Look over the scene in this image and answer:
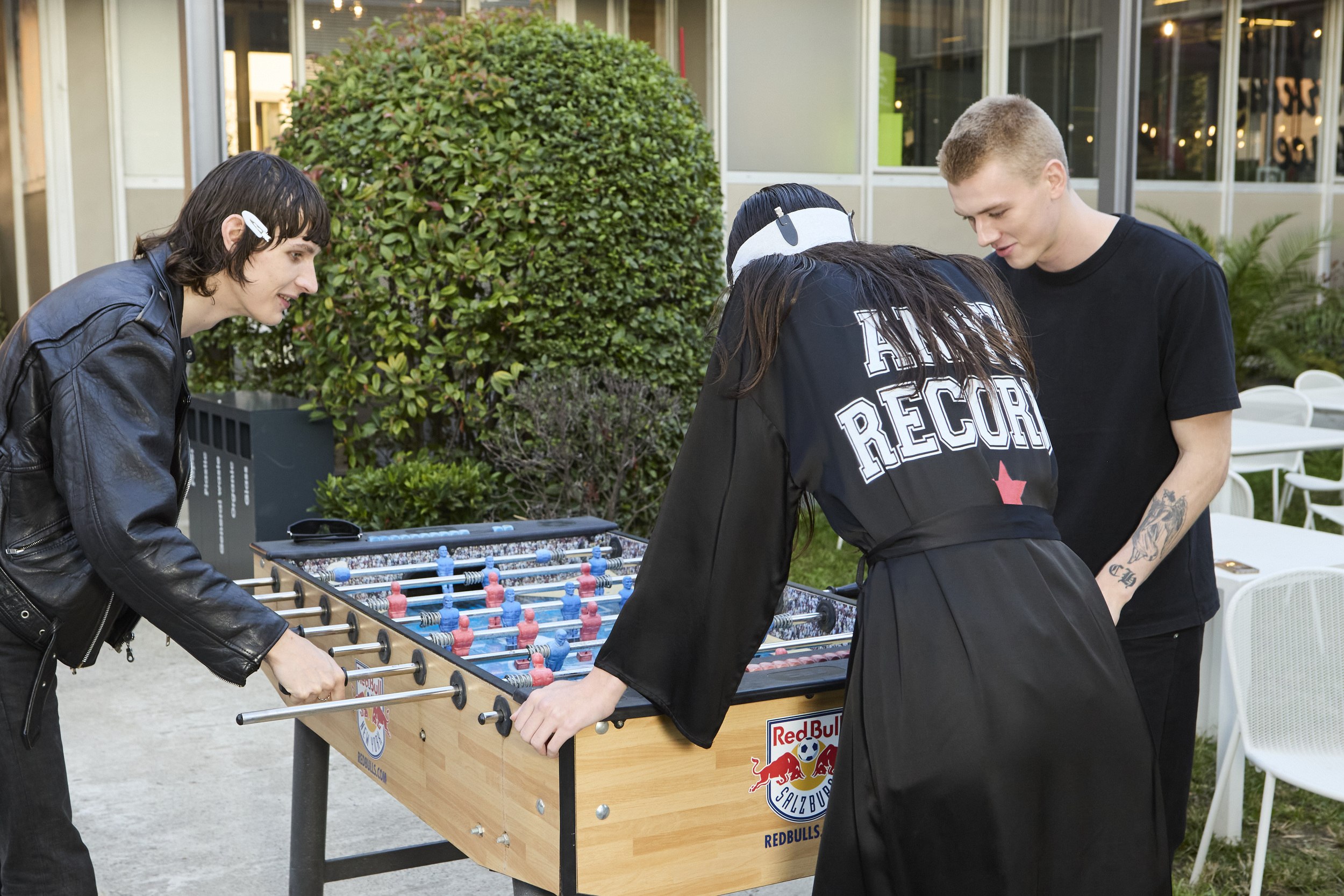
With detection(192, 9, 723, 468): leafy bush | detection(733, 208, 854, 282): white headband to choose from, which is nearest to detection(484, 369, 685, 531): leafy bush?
detection(192, 9, 723, 468): leafy bush

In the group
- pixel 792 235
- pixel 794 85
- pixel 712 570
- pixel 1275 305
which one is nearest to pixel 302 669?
pixel 712 570

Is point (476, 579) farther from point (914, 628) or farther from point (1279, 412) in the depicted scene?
point (1279, 412)

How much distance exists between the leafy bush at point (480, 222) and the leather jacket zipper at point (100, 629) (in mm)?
3669

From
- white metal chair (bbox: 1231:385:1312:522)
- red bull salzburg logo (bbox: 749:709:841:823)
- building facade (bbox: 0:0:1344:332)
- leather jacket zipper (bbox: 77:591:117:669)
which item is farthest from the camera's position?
building facade (bbox: 0:0:1344:332)

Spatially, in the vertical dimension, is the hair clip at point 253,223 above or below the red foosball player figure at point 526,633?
above

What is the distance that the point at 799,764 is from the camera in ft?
6.33

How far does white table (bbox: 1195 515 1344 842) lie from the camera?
3518 millimetres

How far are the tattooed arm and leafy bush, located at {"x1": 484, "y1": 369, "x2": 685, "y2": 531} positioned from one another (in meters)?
3.80

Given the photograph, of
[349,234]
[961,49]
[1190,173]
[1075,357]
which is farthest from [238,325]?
[1190,173]

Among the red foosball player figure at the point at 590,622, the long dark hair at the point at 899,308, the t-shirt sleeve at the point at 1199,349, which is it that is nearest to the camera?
the long dark hair at the point at 899,308

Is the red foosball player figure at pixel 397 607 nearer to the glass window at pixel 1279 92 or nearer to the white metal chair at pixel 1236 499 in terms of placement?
the white metal chair at pixel 1236 499

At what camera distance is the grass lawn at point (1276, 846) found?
340 cm

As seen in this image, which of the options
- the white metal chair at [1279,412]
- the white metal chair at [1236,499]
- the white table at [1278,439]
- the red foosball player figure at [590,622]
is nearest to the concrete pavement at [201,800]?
the red foosball player figure at [590,622]

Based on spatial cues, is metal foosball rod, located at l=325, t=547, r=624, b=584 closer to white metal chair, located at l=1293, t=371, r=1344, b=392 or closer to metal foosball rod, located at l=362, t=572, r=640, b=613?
metal foosball rod, located at l=362, t=572, r=640, b=613
